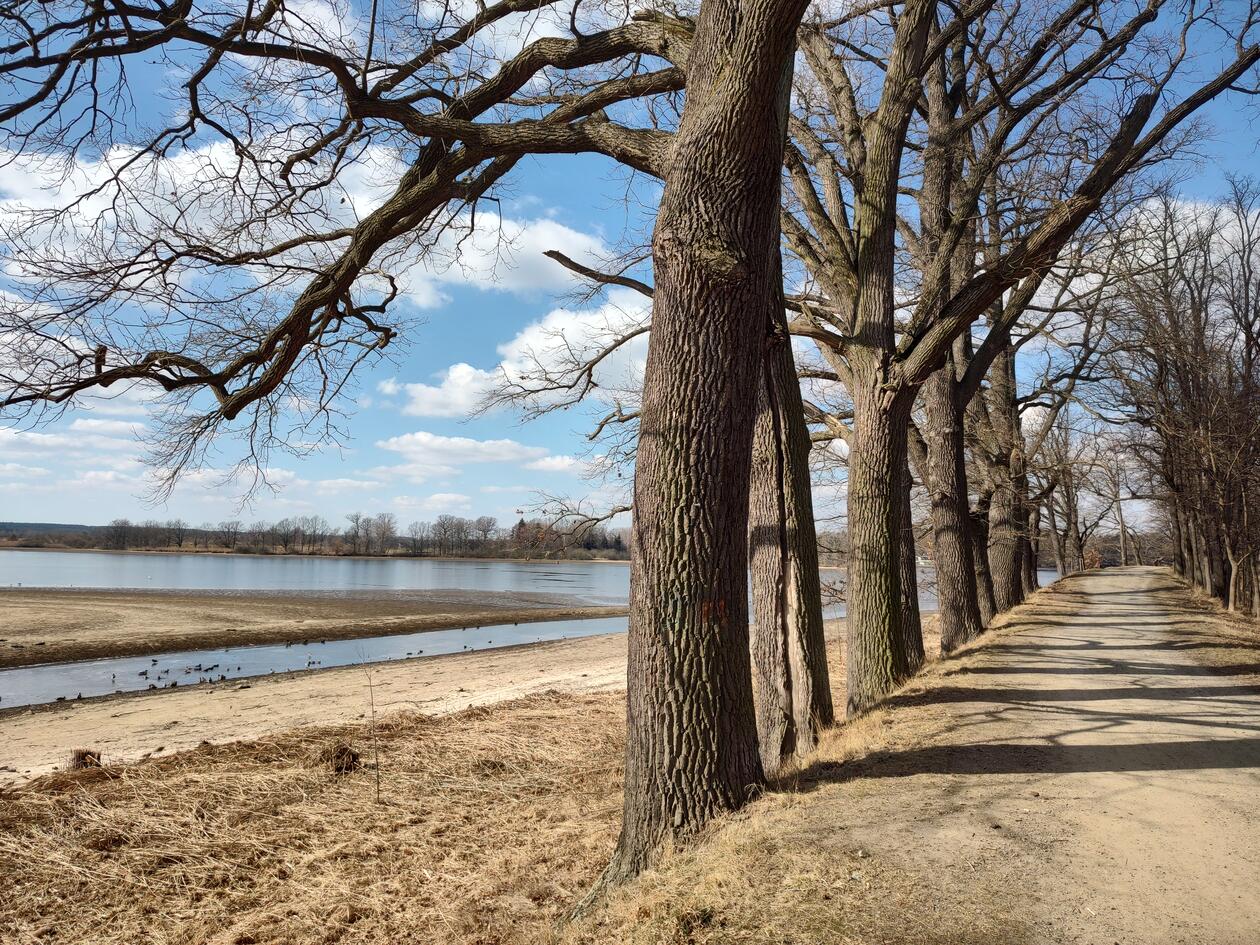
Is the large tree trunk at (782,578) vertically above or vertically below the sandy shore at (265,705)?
above

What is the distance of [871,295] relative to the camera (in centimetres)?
853

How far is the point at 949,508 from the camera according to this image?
12.7 metres

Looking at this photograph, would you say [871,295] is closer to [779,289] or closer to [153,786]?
[779,289]

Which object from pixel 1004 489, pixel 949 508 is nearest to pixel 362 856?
pixel 949 508

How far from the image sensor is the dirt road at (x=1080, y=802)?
3.46 metres

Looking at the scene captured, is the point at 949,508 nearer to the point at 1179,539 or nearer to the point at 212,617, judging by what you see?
the point at 212,617

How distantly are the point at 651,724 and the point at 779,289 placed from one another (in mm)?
4070

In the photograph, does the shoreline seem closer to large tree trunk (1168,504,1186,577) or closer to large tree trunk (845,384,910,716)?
large tree trunk (1168,504,1186,577)

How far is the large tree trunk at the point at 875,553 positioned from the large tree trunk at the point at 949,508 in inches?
186

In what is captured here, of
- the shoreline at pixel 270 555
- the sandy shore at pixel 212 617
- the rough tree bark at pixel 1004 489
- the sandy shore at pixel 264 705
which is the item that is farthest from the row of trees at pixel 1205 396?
the shoreline at pixel 270 555

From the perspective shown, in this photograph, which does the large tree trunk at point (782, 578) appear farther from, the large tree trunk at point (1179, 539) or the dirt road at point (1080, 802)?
the large tree trunk at point (1179, 539)

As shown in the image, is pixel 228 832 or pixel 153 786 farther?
pixel 153 786

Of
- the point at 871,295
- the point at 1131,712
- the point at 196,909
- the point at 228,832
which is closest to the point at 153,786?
the point at 228,832

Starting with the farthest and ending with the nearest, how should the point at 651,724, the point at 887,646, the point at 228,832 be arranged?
the point at 887,646, the point at 228,832, the point at 651,724
